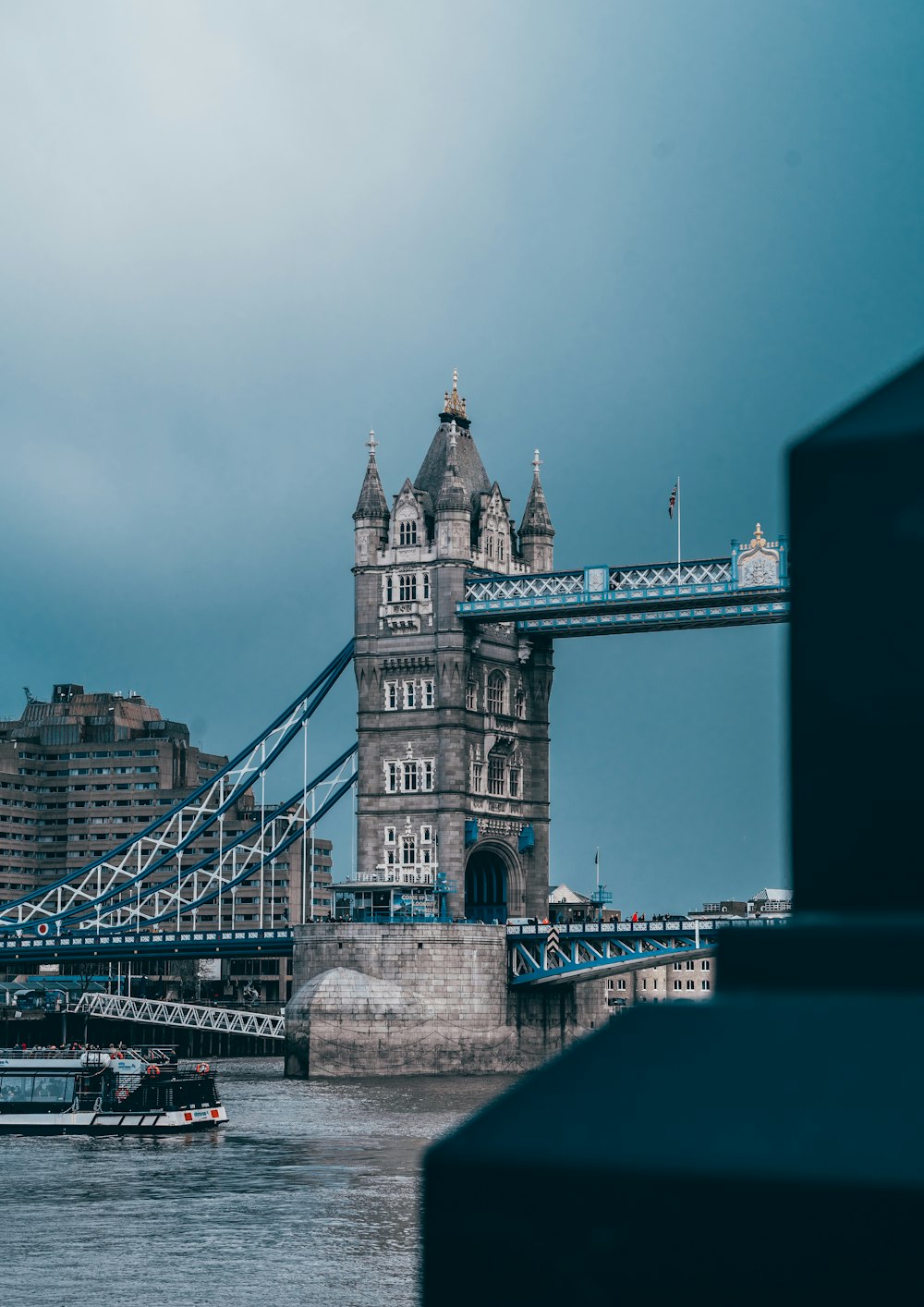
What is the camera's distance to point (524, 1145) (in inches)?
105

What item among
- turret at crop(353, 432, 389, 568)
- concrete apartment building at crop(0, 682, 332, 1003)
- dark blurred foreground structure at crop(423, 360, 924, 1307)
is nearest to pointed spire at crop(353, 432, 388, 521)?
turret at crop(353, 432, 389, 568)

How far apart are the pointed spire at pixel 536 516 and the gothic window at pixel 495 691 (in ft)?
22.9

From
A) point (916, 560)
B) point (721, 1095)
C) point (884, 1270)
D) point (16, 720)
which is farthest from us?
point (16, 720)

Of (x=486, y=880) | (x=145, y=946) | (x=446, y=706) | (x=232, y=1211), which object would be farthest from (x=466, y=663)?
(x=232, y=1211)

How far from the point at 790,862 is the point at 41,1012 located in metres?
103

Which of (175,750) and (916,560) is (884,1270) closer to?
(916,560)

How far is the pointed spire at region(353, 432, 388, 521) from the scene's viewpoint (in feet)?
283

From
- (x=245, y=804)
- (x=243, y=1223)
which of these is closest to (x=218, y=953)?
(x=243, y=1223)

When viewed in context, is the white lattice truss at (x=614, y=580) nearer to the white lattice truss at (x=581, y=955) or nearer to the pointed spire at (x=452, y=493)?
the pointed spire at (x=452, y=493)

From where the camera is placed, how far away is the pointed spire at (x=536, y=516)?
296 ft

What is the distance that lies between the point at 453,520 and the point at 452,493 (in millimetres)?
1185

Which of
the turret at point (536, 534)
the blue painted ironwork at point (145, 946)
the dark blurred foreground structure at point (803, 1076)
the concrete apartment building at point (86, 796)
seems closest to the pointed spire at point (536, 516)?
the turret at point (536, 534)

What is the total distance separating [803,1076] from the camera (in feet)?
8.55

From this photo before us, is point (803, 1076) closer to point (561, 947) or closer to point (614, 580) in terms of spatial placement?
point (614, 580)
